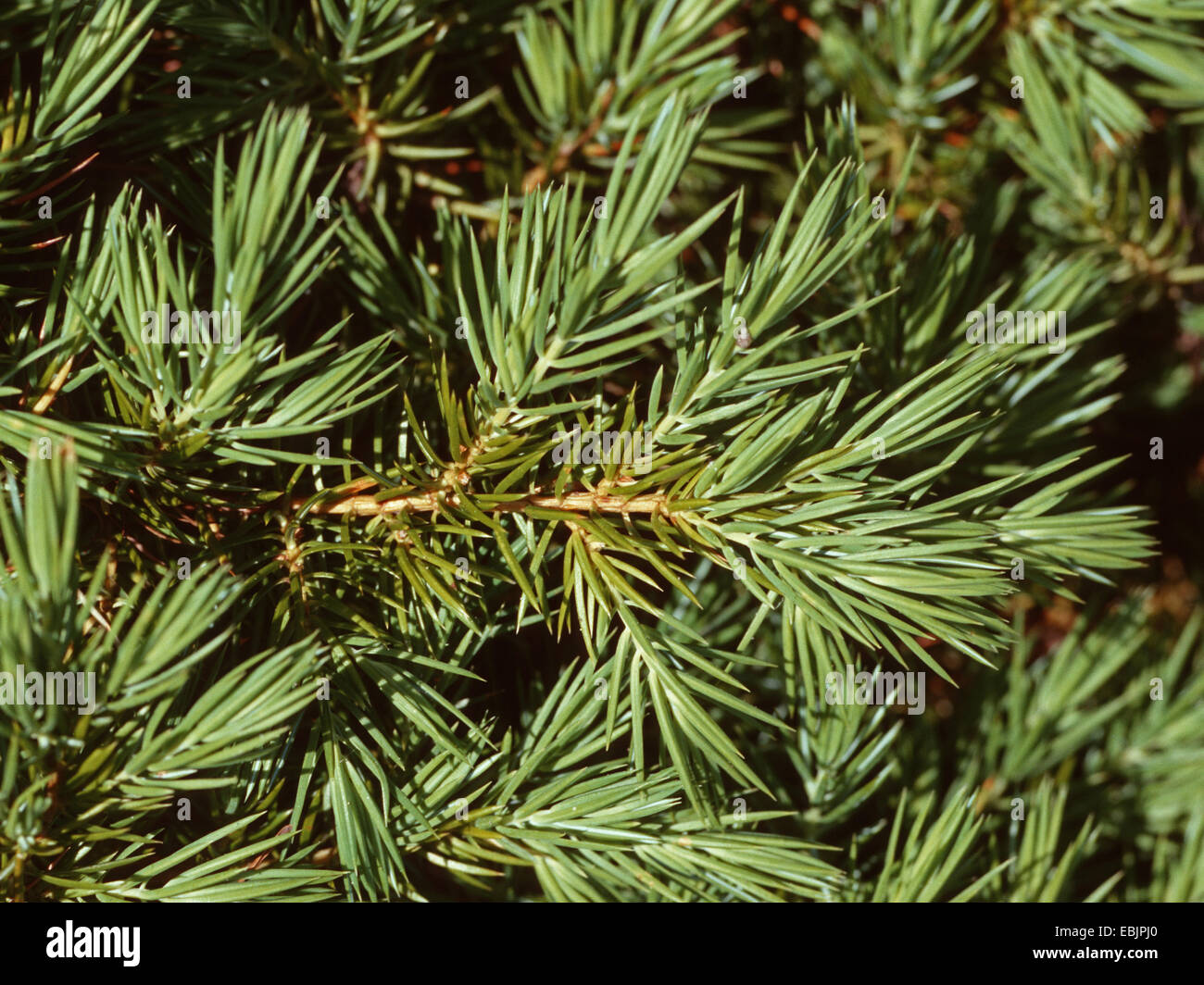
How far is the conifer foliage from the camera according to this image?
0.42 m

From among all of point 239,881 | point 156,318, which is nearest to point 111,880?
point 239,881

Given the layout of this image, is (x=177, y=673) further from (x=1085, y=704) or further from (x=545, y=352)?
(x=1085, y=704)

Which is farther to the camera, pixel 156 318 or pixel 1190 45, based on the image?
pixel 1190 45

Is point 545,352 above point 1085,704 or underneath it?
above

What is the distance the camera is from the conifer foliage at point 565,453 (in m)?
0.42

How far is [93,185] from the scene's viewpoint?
54 cm

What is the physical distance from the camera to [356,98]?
1.87 feet

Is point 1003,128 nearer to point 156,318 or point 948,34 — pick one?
point 948,34

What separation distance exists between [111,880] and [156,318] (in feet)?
0.96

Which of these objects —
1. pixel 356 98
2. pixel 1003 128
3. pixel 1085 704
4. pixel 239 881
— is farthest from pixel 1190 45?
pixel 239 881

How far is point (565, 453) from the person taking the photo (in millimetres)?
467
